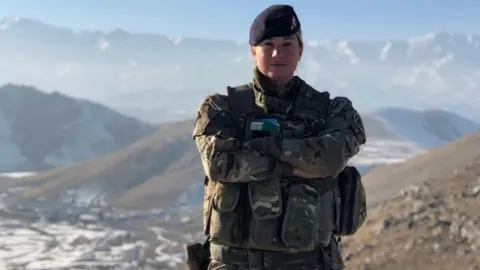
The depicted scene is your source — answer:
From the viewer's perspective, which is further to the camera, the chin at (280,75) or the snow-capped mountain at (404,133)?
the snow-capped mountain at (404,133)

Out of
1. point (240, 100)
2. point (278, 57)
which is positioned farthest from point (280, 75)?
point (240, 100)

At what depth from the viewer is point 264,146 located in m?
3.46

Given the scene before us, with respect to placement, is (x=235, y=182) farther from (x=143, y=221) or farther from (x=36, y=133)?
(x=36, y=133)

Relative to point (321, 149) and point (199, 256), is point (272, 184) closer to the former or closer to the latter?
point (321, 149)

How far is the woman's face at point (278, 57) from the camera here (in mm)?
3539

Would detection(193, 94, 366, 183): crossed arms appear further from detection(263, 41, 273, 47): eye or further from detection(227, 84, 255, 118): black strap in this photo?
detection(263, 41, 273, 47): eye

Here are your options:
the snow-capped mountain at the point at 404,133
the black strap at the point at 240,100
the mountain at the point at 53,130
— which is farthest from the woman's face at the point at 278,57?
the mountain at the point at 53,130

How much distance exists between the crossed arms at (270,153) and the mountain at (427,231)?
13.8 metres

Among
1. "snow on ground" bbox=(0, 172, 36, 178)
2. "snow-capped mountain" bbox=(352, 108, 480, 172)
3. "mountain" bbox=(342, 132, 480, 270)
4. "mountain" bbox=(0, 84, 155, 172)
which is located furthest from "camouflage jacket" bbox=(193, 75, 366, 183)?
"mountain" bbox=(0, 84, 155, 172)

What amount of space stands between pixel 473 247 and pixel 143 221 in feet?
129

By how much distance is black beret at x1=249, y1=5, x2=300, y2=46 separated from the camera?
3.50 meters

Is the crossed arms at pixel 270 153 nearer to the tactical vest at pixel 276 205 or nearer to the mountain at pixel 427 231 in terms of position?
the tactical vest at pixel 276 205

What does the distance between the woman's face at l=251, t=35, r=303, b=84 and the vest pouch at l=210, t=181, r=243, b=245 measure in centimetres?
70

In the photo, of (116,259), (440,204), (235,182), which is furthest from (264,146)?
A: (116,259)
